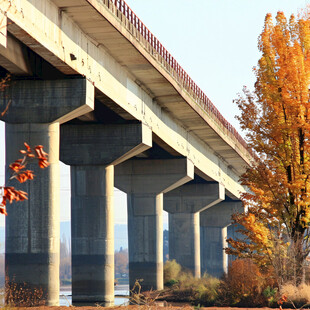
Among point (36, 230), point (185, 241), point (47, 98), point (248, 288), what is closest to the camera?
point (36, 230)

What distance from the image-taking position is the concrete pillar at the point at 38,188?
28.4 m

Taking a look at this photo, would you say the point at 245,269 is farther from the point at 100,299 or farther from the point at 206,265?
the point at 206,265

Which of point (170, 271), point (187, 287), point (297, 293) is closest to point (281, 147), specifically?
point (297, 293)

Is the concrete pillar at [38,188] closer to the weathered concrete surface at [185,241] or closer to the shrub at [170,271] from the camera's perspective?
the shrub at [170,271]

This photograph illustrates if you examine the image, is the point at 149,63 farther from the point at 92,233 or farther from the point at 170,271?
the point at 170,271

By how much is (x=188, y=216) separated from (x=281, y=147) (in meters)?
38.2

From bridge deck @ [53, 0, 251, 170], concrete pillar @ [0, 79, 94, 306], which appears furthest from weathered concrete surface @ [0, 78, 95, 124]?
bridge deck @ [53, 0, 251, 170]

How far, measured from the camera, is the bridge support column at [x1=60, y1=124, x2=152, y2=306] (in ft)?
125

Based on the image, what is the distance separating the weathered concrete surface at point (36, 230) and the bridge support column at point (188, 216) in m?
38.6

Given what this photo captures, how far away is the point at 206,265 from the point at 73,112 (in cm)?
6153

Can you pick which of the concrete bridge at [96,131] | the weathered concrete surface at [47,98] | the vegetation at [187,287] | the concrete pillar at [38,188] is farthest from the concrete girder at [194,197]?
the concrete pillar at [38,188]

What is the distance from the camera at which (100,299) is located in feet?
122

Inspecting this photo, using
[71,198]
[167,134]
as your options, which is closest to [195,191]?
[167,134]

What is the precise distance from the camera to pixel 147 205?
5200 cm
